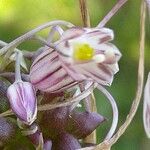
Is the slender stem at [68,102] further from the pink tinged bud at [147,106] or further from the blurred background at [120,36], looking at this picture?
the blurred background at [120,36]

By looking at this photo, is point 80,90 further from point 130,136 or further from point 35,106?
point 130,136

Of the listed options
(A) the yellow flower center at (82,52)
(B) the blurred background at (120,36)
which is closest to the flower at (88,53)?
(A) the yellow flower center at (82,52)

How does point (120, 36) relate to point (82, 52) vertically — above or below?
below

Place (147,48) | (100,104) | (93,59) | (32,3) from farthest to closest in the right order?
Result: 1. (147,48)
2. (100,104)
3. (32,3)
4. (93,59)

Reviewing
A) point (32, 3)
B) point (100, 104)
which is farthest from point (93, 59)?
point (100, 104)

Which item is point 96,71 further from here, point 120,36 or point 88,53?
point 120,36

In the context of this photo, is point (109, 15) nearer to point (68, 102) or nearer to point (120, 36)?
point (68, 102)

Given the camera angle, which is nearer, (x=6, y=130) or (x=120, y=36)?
(x=6, y=130)

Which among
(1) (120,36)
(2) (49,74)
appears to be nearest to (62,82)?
(2) (49,74)
